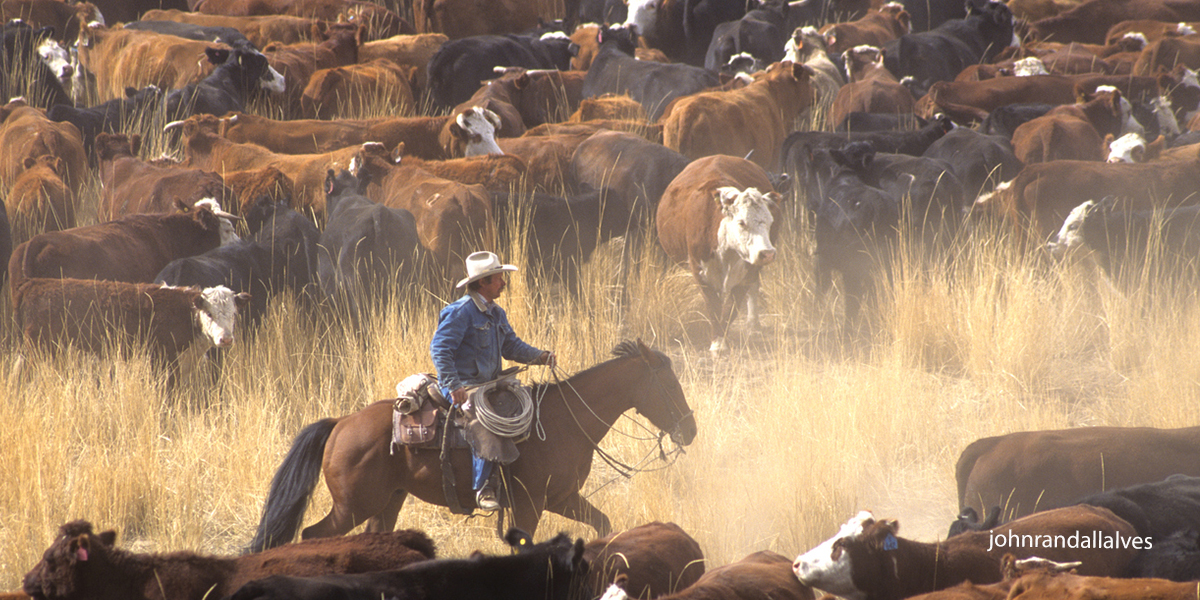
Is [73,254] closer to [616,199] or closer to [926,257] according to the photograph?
[616,199]

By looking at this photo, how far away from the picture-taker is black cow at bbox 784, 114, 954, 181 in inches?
420

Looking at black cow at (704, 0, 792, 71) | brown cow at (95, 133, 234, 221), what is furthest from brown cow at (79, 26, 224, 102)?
black cow at (704, 0, 792, 71)

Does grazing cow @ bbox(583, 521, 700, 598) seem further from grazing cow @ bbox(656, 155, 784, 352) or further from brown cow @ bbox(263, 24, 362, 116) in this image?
brown cow @ bbox(263, 24, 362, 116)

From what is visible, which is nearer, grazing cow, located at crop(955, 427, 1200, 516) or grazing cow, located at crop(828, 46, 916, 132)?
grazing cow, located at crop(955, 427, 1200, 516)

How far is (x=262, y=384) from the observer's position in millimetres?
7770

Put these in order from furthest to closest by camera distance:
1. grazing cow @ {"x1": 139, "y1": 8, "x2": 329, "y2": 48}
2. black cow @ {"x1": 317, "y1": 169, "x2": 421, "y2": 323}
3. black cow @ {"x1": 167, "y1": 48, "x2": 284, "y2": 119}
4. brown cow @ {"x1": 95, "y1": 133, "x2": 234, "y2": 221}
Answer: grazing cow @ {"x1": 139, "y1": 8, "x2": 329, "y2": 48} < black cow @ {"x1": 167, "y1": 48, "x2": 284, "y2": 119} < brown cow @ {"x1": 95, "y1": 133, "x2": 234, "y2": 221} < black cow @ {"x1": 317, "y1": 169, "x2": 421, "y2": 323}

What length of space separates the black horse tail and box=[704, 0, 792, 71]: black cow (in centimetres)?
1238

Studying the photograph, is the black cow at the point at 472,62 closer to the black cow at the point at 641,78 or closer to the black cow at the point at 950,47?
the black cow at the point at 641,78

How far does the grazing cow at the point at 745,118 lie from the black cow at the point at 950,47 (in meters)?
2.96

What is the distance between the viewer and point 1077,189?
902 centimetres

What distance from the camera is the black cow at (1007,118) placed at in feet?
39.0

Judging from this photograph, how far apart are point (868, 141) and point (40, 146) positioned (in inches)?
371

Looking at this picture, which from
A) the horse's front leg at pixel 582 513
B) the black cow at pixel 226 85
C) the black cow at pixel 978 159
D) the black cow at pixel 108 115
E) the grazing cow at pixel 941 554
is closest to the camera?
the grazing cow at pixel 941 554

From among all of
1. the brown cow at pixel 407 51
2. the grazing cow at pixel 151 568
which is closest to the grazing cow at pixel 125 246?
the grazing cow at pixel 151 568
